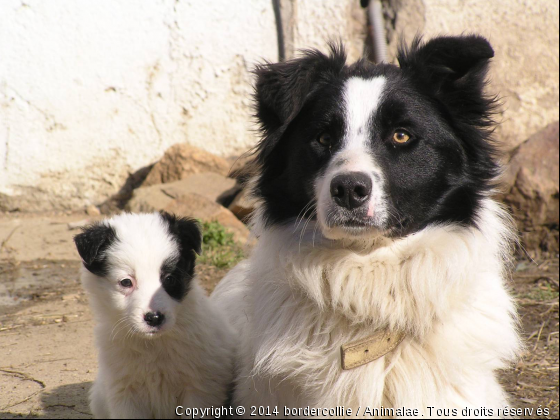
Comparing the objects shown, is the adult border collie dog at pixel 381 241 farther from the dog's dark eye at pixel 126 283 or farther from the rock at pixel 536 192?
the rock at pixel 536 192

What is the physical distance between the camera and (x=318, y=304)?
257cm

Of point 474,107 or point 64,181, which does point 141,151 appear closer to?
point 64,181

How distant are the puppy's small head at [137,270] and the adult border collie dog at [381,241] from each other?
35 cm

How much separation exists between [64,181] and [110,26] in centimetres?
92

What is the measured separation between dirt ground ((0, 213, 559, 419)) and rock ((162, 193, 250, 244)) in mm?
2393

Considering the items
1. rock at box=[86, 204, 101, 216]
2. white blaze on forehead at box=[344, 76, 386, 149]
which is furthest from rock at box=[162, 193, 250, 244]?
white blaze on forehead at box=[344, 76, 386, 149]

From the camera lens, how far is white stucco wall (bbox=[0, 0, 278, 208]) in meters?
2.47

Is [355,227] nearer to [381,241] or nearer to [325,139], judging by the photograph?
[381,241]

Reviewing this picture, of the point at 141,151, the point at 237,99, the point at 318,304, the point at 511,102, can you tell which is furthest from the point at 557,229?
the point at 318,304

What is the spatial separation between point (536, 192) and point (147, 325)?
488 centimetres

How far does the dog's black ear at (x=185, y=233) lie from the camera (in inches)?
115

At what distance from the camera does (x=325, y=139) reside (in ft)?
8.80

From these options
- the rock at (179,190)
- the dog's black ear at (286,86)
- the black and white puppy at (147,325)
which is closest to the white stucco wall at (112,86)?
the rock at (179,190)

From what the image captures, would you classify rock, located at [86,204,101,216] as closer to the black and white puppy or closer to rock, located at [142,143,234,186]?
the black and white puppy
